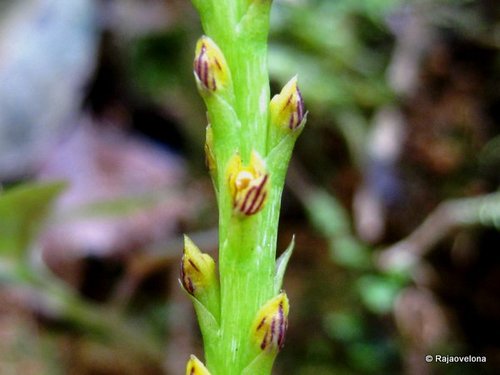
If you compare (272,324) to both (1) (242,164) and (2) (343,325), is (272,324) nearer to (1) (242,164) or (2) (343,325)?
(1) (242,164)

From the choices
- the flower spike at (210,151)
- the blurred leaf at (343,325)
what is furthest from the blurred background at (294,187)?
the flower spike at (210,151)

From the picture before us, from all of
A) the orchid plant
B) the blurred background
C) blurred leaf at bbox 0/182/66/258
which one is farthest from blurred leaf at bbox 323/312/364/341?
the orchid plant

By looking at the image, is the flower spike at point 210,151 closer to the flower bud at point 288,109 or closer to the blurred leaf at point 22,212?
the flower bud at point 288,109

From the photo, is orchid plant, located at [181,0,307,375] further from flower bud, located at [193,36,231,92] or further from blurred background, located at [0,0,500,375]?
blurred background, located at [0,0,500,375]

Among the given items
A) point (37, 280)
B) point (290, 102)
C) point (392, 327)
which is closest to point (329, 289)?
point (392, 327)

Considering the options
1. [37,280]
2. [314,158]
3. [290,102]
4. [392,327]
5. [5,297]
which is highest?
[290,102]

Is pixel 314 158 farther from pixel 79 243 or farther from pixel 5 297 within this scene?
pixel 5 297
